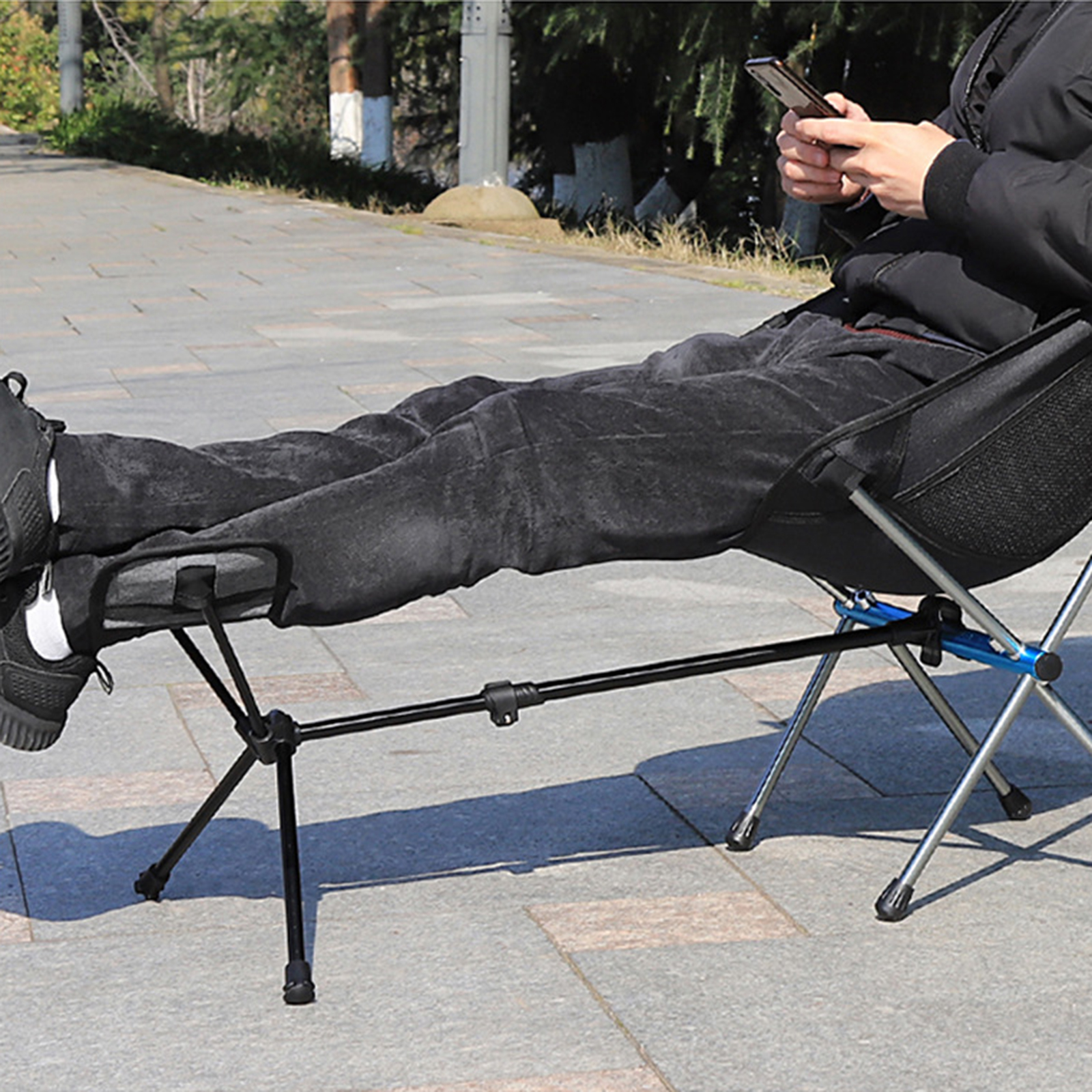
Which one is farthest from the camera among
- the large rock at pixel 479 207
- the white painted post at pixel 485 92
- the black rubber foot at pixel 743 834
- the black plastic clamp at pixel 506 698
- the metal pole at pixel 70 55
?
the metal pole at pixel 70 55

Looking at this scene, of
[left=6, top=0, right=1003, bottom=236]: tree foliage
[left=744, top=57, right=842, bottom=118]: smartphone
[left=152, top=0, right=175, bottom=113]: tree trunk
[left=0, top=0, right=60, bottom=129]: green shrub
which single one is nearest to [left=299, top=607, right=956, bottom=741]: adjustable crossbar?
[left=744, top=57, right=842, bottom=118]: smartphone

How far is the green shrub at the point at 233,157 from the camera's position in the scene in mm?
18688

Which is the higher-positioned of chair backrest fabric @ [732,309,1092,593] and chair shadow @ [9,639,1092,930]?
chair backrest fabric @ [732,309,1092,593]

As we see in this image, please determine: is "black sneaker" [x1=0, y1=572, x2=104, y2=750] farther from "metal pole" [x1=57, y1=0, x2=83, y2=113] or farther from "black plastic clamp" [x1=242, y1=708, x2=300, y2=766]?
"metal pole" [x1=57, y1=0, x2=83, y2=113]

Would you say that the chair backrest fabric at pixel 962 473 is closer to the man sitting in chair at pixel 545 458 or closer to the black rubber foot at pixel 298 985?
the man sitting in chair at pixel 545 458

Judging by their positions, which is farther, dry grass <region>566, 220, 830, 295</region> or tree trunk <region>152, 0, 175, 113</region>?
tree trunk <region>152, 0, 175, 113</region>

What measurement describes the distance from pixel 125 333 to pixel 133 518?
22.6 feet

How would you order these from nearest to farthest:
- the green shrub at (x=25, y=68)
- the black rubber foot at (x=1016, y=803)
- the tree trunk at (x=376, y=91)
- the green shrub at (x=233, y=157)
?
1. the black rubber foot at (x=1016, y=803)
2. the green shrub at (x=233, y=157)
3. the tree trunk at (x=376, y=91)
4. the green shrub at (x=25, y=68)

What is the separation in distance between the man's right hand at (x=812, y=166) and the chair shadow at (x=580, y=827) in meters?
0.98

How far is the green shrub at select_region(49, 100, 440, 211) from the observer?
1869 centimetres

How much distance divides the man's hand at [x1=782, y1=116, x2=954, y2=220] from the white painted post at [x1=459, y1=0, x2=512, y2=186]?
12.4 meters

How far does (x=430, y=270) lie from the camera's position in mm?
11250

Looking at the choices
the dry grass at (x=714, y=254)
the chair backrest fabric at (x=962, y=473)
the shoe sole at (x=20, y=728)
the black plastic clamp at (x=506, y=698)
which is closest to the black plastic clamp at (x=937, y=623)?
the chair backrest fabric at (x=962, y=473)

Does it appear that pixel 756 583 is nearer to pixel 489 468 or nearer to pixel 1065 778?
pixel 1065 778
